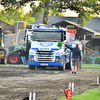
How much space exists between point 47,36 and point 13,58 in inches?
298

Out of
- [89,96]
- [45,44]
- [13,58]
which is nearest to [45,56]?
[45,44]

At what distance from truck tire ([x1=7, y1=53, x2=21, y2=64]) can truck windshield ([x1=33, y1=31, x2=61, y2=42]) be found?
6.69 m

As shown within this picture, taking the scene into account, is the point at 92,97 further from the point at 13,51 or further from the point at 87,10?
the point at 87,10

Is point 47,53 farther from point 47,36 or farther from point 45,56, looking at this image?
point 47,36

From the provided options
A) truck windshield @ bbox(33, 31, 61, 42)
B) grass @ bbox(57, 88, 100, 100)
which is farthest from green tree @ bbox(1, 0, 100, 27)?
grass @ bbox(57, 88, 100, 100)

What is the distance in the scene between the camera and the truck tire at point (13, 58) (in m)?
33.9

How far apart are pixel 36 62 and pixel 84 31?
81.7 ft

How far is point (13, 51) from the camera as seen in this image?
34469mm

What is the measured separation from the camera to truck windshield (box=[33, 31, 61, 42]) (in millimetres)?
27234

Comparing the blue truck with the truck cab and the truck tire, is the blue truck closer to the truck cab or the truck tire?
the truck cab

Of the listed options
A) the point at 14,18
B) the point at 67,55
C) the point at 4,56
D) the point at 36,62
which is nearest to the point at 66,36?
the point at 67,55

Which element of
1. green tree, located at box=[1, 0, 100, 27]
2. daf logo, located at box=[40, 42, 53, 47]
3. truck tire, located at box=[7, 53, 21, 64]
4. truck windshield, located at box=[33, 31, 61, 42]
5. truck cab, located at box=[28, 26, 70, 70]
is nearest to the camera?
truck cab, located at box=[28, 26, 70, 70]

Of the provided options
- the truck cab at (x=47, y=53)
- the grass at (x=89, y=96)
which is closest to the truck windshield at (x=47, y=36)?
the truck cab at (x=47, y=53)

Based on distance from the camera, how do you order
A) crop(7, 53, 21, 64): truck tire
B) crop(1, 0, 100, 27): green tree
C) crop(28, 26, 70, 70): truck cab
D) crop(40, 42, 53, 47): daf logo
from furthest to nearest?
crop(1, 0, 100, 27): green tree → crop(7, 53, 21, 64): truck tire → crop(40, 42, 53, 47): daf logo → crop(28, 26, 70, 70): truck cab
